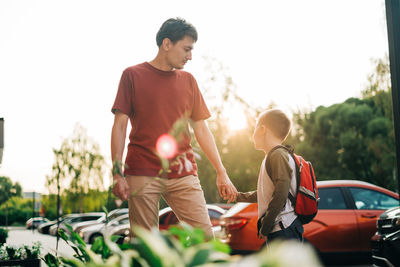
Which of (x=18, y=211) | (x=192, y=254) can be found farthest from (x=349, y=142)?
(x=18, y=211)

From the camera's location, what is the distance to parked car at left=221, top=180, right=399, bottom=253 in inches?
294

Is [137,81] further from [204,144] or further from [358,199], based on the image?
[358,199]

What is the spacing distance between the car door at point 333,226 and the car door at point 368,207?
4.6 inches

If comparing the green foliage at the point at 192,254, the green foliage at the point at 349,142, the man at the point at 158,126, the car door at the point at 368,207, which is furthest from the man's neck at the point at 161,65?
the green foliage at the point at 349,142

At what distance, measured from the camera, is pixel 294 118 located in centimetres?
3428

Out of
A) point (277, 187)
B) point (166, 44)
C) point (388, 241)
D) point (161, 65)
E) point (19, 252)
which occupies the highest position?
point (166, 44)

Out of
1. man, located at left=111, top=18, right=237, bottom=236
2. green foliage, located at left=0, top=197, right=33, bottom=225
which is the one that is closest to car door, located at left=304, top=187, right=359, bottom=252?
man, located at left=111, top=18, right=237, bottom=236

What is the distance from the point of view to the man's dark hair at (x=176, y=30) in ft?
9.96

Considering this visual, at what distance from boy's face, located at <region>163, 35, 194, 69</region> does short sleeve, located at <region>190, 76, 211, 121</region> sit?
0.16m

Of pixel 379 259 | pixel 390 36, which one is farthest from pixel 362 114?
pixel 390 36

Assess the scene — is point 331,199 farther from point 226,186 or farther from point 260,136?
point 226,186

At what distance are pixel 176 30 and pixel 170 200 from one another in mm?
1017

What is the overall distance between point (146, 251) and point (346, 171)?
32.2 meters

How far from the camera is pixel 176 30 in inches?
119
